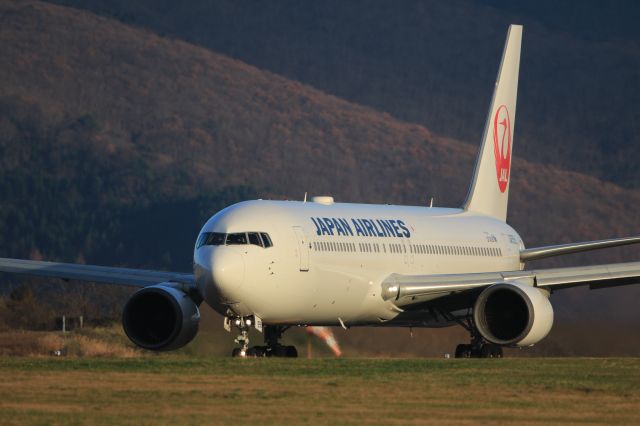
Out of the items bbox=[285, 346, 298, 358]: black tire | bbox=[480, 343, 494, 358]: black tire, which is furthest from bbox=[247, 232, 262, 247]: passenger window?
bbox=[480, 343, 494, 358]: black tire

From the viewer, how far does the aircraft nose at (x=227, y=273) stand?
92.2 feet

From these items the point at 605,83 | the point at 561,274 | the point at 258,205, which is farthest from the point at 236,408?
the point at 605,83

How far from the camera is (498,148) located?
4225 cm

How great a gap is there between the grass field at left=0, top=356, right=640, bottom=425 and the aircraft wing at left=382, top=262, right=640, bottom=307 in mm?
6978

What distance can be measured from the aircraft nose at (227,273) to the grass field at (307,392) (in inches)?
101

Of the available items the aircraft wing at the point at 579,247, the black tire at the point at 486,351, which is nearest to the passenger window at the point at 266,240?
the black tire at the point at 486,351

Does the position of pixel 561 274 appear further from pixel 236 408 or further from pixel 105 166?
pixel 105 166

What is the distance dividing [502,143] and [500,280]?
1060 centimetres

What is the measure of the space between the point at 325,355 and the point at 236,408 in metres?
17.8

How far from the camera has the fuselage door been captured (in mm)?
30062

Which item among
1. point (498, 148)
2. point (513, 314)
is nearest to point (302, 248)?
point (513, 314)

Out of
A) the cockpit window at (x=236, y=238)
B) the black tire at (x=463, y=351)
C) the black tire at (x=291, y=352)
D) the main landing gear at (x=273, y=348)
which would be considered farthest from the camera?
the black tire at (x=463, y=351)

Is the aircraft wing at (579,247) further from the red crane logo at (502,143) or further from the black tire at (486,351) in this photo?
the black tire at (486,351)

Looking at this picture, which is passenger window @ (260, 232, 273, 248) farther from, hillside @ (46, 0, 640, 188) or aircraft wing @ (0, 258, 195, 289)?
hillside @ (46, 0, 640, 188)
